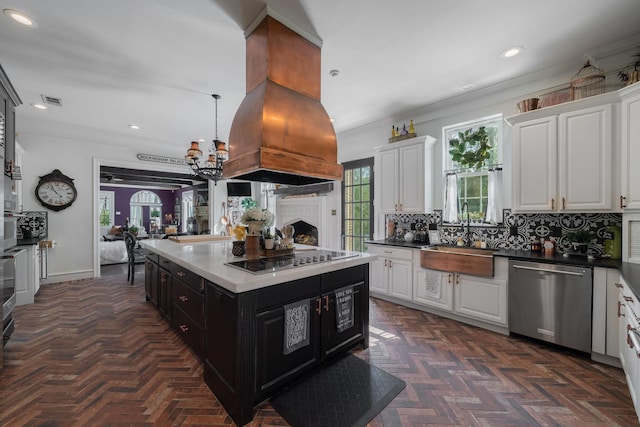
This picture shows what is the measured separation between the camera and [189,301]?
2.28 meters

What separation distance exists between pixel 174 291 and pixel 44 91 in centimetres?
319

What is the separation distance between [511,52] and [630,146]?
51.1 inches

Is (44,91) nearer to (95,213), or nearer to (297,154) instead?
(95,213)

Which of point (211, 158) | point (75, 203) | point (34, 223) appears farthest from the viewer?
point (75, 203)

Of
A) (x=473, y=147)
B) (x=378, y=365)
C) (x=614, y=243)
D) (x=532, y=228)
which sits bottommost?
(x=378, y=365)

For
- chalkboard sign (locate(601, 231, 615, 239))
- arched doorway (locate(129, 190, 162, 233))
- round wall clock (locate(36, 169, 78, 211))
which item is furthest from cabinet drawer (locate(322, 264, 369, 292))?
arched doorway (locate(129, 190, 162, 233))

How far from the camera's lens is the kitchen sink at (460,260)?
112 inches

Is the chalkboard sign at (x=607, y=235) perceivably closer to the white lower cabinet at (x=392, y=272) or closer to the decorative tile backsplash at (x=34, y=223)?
the white lower cabinet at (x=392, y=272)

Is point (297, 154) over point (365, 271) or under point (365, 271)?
over

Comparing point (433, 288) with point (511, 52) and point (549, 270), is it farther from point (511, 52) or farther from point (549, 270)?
point (511, 52)

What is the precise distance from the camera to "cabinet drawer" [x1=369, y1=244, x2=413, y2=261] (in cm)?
354

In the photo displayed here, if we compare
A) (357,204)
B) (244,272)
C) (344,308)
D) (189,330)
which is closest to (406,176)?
(357,204)

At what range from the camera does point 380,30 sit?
88.0 inches

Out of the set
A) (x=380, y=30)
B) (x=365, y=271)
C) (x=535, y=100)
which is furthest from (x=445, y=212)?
(x=380, y=30)
